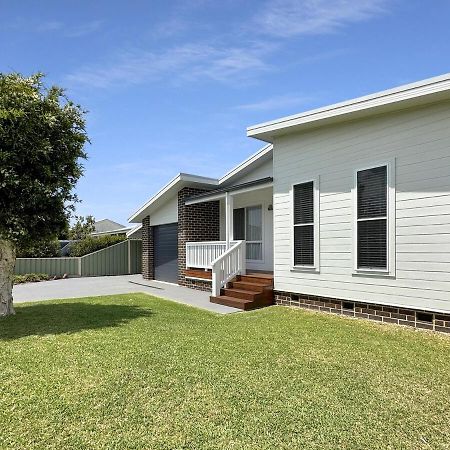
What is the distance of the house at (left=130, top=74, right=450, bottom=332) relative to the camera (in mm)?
6137

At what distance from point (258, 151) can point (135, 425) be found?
9202 millimetres

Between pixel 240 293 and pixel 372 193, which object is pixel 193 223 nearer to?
pixel 240 293

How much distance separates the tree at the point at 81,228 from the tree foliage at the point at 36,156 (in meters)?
16.5

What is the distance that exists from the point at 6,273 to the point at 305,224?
6661mm

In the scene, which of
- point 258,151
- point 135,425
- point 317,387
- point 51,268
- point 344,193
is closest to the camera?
point 135,425

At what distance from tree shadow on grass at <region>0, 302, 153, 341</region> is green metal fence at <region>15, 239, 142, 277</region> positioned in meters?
9.19

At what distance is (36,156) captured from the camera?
268 inches

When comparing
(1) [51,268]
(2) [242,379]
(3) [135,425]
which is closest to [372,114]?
(2) [242,379]

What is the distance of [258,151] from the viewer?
11070mm

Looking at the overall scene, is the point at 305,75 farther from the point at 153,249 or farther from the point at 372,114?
the point at 153,249

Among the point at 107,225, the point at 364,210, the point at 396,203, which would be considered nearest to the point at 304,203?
the point at 364,210

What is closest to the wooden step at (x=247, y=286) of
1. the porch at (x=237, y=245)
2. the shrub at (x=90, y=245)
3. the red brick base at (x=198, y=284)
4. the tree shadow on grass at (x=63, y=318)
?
the porch at (x=237, y=245)

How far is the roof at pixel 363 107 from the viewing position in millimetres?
5863

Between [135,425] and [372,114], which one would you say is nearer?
[135,425]
